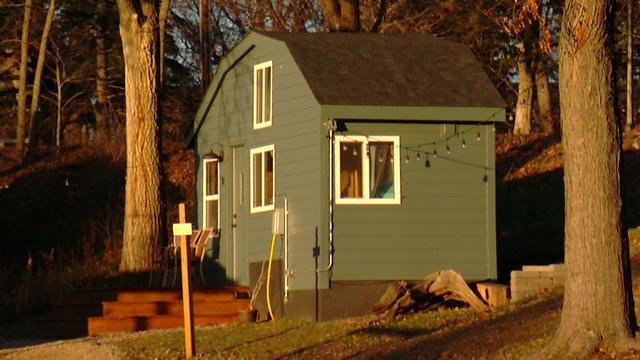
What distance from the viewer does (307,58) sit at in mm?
22828

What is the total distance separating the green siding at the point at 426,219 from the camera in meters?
21.7

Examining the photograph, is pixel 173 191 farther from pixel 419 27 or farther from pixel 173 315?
pixel 173 315

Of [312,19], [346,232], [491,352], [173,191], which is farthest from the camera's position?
[312,19]

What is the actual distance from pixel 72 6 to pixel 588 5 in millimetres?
29999

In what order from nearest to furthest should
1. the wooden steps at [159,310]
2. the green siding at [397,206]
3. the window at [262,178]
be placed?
the green siding at [397,206]
the wooden steps at [159,310]
the window at [262,178]

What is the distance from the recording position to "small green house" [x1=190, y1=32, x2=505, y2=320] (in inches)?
849

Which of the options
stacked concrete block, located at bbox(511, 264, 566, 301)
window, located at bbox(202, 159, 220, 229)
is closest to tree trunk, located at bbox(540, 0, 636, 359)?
stacked concrete block, located at bbox(511, 264, 566, 301)

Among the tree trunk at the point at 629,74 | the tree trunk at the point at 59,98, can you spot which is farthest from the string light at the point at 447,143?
the tree trunk at the point at 59,98

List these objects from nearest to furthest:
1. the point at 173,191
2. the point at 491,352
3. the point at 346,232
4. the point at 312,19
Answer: the point at 491,352
the point at 346,232
the point at 173,191
the point at 312,19

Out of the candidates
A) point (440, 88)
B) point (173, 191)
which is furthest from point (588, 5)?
point (173, 191)

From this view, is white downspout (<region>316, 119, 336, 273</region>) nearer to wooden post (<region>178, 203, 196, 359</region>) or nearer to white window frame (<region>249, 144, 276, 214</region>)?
white window frame (<region>249, 144, 276, 214</region>)

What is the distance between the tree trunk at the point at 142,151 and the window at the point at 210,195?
1.20 meters

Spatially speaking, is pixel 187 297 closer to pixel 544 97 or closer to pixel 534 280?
pixel 534 280

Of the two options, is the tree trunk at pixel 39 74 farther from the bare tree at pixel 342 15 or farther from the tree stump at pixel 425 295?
the tree stump at pixel 425 295
